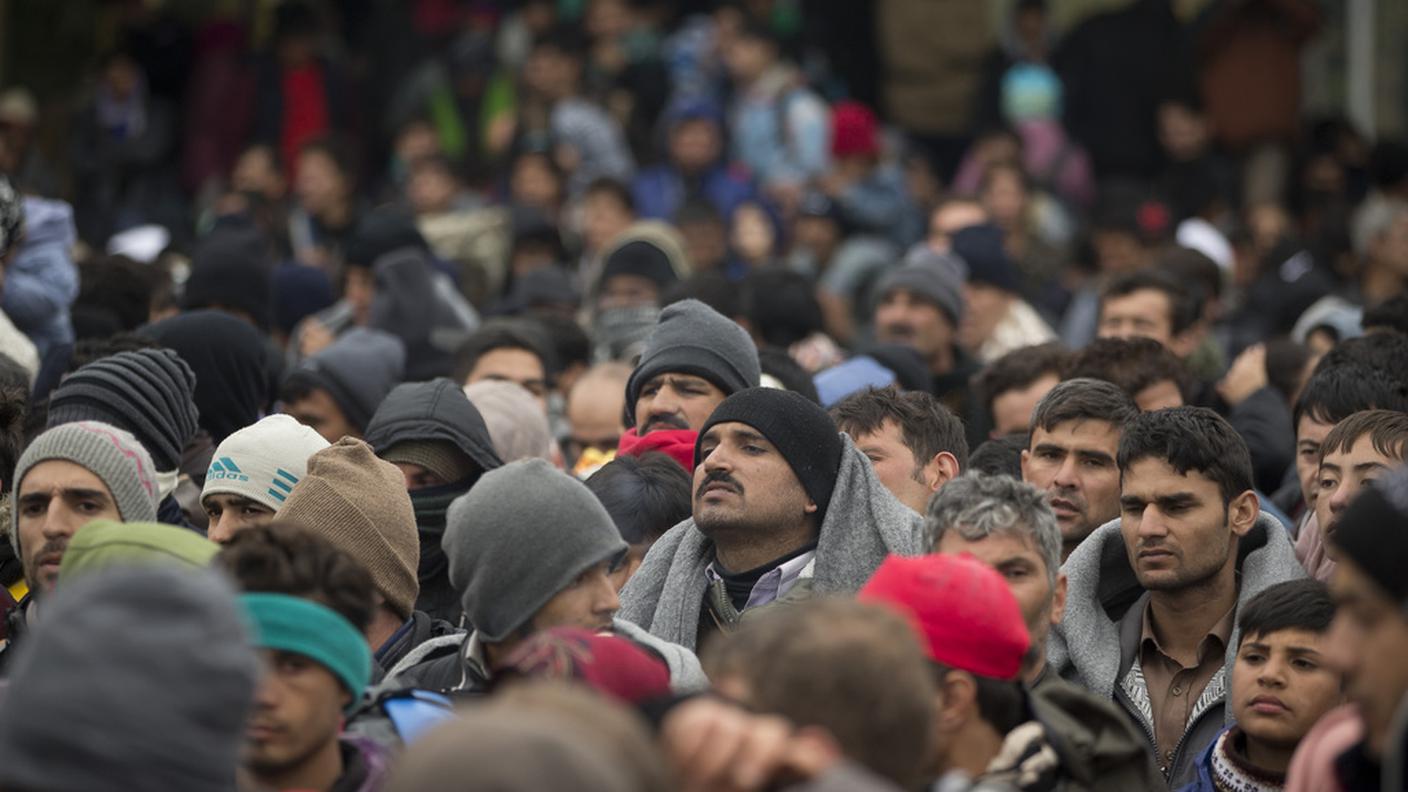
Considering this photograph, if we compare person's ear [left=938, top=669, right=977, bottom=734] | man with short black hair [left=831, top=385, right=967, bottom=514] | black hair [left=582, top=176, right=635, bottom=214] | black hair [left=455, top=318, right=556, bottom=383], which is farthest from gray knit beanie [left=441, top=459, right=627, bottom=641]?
black hair [left=582, top=176, right=635, bottom=214]

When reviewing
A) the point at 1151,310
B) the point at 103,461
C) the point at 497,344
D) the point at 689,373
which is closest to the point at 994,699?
the point at 103,461

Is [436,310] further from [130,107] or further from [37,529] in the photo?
[130,107]

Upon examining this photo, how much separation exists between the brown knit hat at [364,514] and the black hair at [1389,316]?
4582mm

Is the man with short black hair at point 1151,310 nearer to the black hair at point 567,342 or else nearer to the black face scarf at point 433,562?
the black hair at point 567,342

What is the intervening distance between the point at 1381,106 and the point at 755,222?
241 inches

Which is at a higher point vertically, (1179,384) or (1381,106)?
(1179,384)

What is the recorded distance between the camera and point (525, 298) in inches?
471

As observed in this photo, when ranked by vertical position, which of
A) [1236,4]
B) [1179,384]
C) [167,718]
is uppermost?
[167,718]

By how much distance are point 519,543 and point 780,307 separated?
5352 mm

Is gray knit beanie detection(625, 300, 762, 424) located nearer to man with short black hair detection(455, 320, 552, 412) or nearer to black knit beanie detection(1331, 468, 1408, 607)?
man with short black hair detection(455, 320, 552, 412)

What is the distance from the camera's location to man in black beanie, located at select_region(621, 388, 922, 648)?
6535 millimetres

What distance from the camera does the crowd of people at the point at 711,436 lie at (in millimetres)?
4031

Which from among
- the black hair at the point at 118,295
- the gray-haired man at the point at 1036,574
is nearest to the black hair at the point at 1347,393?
the gray-haired man at the point at 1036,574

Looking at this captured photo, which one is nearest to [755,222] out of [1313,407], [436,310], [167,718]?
[436,310]
